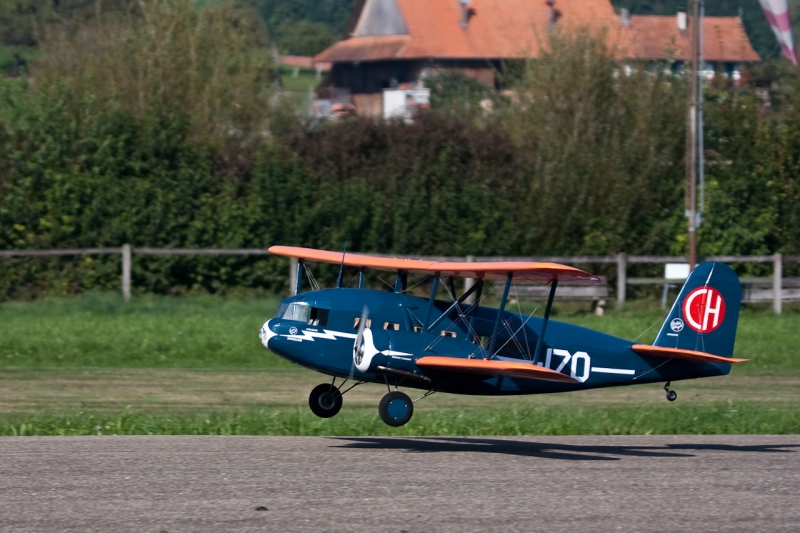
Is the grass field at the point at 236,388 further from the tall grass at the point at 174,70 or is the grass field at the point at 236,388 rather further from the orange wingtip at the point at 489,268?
the tall grass at the point at 174,70

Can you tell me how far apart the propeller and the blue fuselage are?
0.03 meters

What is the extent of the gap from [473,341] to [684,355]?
252cm

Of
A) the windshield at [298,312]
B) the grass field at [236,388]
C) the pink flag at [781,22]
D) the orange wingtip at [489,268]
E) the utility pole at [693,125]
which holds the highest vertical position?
the pink flag at [781,22]

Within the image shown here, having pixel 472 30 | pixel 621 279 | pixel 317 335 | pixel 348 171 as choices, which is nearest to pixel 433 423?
pixel 317 335

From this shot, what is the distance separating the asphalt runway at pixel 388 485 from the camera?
→ 901cm

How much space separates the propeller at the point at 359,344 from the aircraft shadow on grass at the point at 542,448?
112 centimetres

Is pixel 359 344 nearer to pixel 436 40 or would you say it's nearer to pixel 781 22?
pixel 781 22

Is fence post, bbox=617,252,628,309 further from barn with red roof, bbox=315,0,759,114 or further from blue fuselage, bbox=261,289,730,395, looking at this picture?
barn with red roof, bbox=315,0,759,114

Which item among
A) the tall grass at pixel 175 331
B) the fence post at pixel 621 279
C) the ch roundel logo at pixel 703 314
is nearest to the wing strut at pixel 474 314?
the ch roundel logo at pixel 703 314

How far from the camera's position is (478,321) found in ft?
42.6

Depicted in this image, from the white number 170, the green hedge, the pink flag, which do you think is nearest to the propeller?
the white number 170

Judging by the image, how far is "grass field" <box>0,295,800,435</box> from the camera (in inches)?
595

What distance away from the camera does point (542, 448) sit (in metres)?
13.4

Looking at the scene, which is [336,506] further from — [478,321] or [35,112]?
[35,112]
